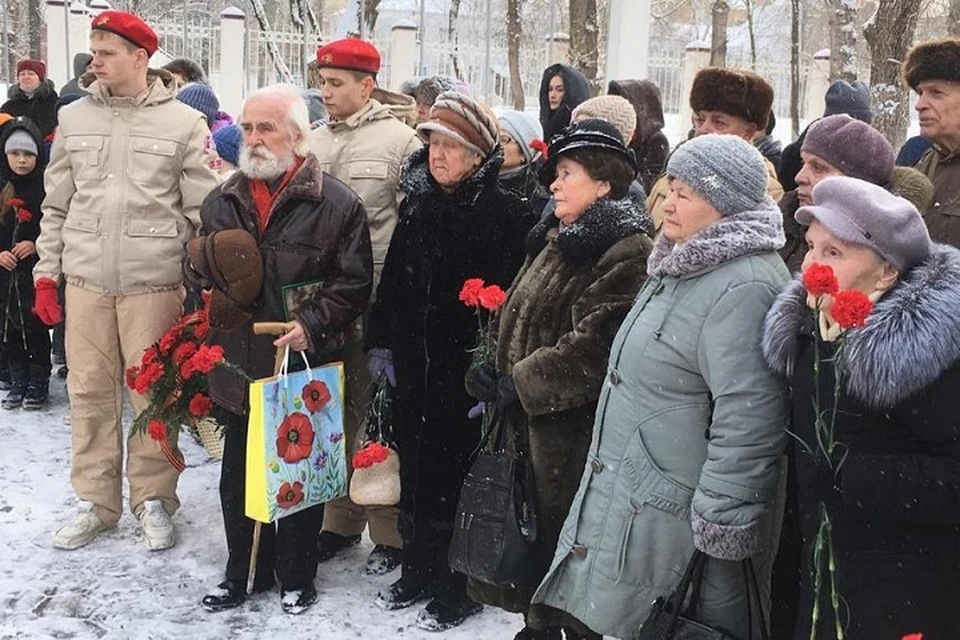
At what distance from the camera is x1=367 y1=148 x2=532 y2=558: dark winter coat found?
3.97 m

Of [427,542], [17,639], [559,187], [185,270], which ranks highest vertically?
[559,187]

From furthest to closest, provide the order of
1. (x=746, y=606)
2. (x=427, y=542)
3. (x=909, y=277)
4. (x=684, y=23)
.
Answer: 1. (x=684, y=23)
2. (x=427, y=542)
3. (x=746, y=606)
4. (x=909, y=277)

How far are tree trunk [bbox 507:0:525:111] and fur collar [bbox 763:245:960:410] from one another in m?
17.1

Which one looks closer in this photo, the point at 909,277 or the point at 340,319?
the point at 909,277

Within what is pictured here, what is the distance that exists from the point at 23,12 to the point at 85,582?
2802 centimetres

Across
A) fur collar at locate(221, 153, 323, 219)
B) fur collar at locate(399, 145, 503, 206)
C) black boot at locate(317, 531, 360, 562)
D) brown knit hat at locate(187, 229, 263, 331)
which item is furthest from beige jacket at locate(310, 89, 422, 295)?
black boot at locate(317, 531, 360, 562)

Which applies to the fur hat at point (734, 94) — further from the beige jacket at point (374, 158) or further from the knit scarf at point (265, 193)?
the knit scarf at point (265, 193)

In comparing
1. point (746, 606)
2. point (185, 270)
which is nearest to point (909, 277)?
point (746, 606)

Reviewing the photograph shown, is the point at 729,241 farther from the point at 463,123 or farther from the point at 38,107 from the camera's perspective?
the point at 38,107

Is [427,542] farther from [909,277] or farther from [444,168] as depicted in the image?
[909,277]

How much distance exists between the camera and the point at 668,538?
9.16ft

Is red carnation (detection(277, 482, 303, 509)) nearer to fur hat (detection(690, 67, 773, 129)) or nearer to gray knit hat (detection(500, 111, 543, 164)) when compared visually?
gray knit hat (detection(500, 111, 543, 164))

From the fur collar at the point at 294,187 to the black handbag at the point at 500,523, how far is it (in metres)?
1.24

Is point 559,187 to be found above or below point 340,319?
above
